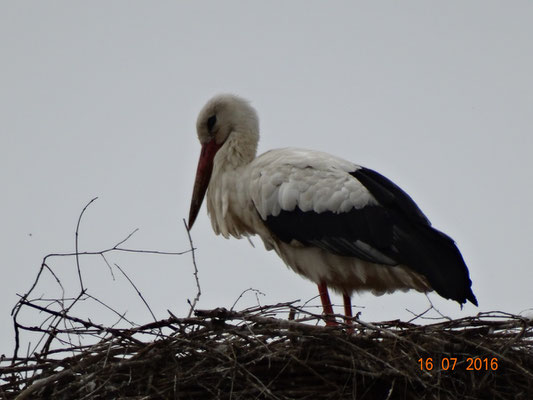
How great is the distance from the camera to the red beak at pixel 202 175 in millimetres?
6719

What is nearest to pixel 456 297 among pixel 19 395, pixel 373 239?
pixel 373 239

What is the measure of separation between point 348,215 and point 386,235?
0.25 meters

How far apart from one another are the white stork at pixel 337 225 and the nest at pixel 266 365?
0.80 metres

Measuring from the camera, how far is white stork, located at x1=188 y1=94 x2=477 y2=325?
5.75 m

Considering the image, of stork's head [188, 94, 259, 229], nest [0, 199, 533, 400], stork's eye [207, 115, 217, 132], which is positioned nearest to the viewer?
nest [0, 199, 533, 400]

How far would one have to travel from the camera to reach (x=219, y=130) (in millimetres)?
6820

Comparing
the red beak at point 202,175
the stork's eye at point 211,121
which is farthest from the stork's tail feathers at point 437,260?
the stork's eye at point 211,121

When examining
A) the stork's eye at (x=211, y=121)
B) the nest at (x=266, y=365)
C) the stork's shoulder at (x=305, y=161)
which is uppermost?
the stork's eye at (x=211, y=121)

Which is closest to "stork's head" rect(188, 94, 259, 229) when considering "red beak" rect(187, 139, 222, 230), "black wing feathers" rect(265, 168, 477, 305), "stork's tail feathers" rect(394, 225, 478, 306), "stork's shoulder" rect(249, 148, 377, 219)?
"red beak" rect(187, 139, 222, 230)

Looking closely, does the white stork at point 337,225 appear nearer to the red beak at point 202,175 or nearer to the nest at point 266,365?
the red beak at point 202,175

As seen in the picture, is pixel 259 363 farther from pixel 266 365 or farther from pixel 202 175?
pixel 202 175

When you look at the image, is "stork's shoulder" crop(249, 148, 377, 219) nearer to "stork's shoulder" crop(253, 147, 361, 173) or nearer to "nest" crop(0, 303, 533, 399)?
"stork's shoulder" crop(253, 147, 361, 173)

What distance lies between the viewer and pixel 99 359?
186 inches

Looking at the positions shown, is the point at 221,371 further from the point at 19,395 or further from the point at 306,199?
the point at 306,199
